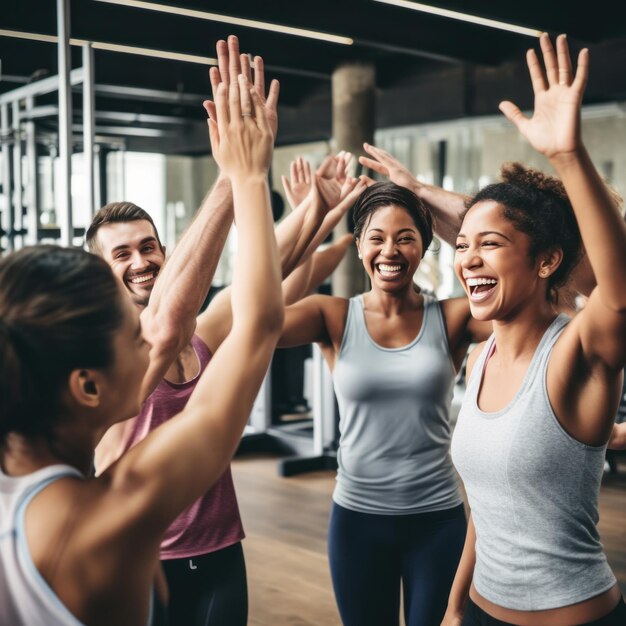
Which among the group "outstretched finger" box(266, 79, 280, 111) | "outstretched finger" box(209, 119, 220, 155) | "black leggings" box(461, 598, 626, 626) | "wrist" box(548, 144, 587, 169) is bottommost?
"black leggings" box(461, 598, 626, 626)

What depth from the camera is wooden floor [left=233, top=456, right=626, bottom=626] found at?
3350mm

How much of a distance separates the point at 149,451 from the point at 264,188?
35 cm

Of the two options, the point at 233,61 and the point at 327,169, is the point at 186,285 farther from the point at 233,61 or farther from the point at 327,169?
the point at 327,169

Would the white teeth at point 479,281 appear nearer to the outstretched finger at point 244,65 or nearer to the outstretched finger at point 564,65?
the outstretched finger at point 564,65

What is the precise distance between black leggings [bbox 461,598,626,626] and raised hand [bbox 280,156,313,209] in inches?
42.0

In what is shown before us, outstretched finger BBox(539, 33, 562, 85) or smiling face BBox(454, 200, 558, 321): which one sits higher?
outstretched finger BBox(539, 33, 562, 85)

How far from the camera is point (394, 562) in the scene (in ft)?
6.44

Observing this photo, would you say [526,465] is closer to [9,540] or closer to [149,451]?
[149,451]

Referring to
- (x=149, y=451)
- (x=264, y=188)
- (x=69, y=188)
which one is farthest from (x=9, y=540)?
(x=69, y=188)

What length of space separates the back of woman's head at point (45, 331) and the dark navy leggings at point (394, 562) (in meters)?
1.18

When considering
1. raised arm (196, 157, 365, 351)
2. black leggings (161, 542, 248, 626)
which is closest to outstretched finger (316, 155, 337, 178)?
raised arm (196, 157, 365, 351)

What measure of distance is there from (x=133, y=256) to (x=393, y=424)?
735mm

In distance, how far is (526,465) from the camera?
4.25 feet

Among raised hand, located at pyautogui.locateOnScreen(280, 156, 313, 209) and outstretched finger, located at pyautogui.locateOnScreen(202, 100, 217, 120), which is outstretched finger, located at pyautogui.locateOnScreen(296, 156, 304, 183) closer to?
raised hand, located at pyautogui.locateOnScreen(280, 156, 313, 209)
